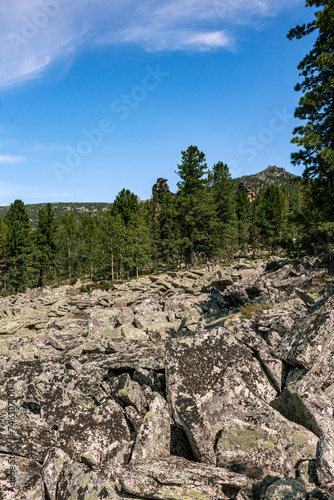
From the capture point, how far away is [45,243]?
58688mm

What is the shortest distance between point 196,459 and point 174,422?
0.64 metres

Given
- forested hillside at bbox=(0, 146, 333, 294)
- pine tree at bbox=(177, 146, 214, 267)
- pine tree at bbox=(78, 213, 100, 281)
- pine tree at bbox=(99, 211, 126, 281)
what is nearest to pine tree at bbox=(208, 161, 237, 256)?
forested hillside at bbox=(0, 146, 333, 294)

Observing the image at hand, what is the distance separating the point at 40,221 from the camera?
5797 cm

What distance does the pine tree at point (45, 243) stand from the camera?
2275 inches

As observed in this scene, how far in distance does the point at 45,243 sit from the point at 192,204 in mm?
31157

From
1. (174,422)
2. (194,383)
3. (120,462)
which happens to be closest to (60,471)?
(120,462)

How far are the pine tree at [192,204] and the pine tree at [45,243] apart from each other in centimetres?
2735

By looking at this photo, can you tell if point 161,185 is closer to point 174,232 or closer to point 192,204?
→ point 174,232

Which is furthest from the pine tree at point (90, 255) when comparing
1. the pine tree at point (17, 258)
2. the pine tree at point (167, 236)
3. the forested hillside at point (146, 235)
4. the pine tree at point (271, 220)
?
the pine tree at point (271, 220)

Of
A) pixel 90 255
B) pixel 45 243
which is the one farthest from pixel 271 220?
pixel 45 243

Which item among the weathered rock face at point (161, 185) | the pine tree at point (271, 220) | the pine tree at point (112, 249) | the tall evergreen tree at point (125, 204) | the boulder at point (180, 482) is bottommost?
the boulder at point (180, 482)

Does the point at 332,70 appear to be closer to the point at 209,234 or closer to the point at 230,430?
the point at 230,430

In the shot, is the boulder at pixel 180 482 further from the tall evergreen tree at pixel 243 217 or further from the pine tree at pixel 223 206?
the tall evergreen tree at pixel 243 217

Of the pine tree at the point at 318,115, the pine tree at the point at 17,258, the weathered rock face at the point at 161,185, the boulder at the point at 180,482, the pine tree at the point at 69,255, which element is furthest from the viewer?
the weathered rock face at the point at 161,185
